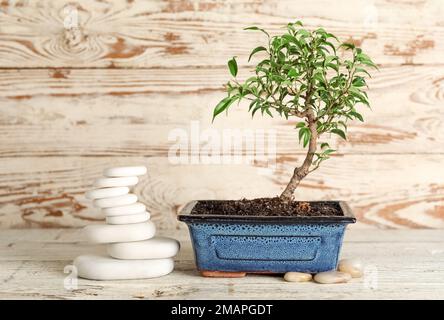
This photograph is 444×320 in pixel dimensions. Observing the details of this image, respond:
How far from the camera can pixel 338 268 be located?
139cm

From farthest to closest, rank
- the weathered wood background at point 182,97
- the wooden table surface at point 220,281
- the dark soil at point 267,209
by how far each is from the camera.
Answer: the weathered wood background at point 182,97
the dark soil at point 267,209
the wooden table surface at point 220,281

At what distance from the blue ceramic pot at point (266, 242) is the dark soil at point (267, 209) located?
0.13 ft

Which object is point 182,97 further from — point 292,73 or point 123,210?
point 292,73

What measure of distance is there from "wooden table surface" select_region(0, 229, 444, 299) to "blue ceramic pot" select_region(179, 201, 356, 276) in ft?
0.12

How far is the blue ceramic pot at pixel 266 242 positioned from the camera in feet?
4.22

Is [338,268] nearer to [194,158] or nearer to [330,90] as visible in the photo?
[330,90]

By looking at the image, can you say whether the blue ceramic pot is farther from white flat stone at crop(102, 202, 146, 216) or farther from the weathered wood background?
the weathered wood background


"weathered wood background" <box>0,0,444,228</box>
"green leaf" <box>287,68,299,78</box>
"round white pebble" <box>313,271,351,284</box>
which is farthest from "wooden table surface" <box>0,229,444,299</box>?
"green leaf" <box>287,68,299,78</box>

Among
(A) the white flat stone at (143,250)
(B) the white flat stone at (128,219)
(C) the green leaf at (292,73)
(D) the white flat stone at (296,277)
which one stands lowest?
(D) the white flat stone at (296,277)

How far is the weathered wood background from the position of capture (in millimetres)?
1868

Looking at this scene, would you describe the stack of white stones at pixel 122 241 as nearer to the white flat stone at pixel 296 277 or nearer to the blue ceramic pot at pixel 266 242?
the blue ceramic pot at pixel 266 242

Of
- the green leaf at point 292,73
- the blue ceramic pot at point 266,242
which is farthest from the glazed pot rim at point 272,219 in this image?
the green leaf at point 292,73

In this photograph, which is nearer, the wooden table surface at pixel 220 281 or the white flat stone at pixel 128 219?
the wooden table surface at pixel 220 281

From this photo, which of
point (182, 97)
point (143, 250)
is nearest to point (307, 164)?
point (143, 250)
